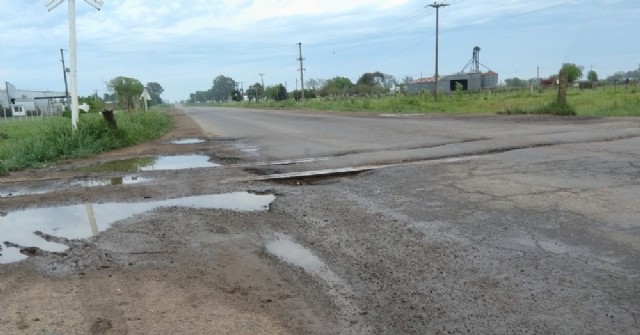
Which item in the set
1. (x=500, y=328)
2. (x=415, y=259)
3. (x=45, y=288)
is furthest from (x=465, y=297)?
(x=45, y=288)

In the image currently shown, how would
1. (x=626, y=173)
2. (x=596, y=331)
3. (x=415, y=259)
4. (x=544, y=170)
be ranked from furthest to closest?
(x=544, y=170), (x=626, y=173), (x=415, y=259), (x=596, y=331)

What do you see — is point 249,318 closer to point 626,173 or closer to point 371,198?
point 371,198

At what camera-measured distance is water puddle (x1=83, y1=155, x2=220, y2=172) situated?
440 inches

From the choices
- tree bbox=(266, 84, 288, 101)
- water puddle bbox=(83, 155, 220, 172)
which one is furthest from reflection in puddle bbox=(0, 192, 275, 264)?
tree bbox=(266, 84, 288, 101)

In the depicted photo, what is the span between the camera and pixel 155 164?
11945 millimetres

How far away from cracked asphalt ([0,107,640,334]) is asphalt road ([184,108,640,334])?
0.7 inches

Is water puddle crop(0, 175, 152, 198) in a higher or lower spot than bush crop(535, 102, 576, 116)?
lower

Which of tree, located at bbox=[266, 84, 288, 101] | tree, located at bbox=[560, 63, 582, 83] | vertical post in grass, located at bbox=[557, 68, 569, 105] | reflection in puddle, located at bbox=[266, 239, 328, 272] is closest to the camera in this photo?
reflection in puddle, located at bbox=[266, 239, 328, 272]

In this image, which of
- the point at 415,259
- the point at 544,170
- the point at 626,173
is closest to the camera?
the point at 415,259

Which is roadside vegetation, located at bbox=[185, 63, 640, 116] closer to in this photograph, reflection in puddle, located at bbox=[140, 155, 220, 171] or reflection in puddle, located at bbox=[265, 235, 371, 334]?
reflection in puddle, located at bbox=[140, 155, 220, 171]

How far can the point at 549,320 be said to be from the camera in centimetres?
328

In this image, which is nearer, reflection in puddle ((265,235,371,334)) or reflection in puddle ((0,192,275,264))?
reflection in puddle ((265,235,371,334))

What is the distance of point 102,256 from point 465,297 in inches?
132

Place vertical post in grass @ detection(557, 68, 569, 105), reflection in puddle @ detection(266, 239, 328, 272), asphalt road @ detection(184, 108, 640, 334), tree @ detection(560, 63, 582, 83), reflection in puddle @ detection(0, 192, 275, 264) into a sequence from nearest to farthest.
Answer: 1. asphalt road @ detection(184, 108, 640, 334)
2. reflection in puddle @ detection(266, 239, 328, 272)
3. reflection in puddle @ detection(0, 192, 275, 264)
4. vertical post in grass @ detection(557, 68, 569, 105)
5. tree @ detection(560, 63, 582, 83)
